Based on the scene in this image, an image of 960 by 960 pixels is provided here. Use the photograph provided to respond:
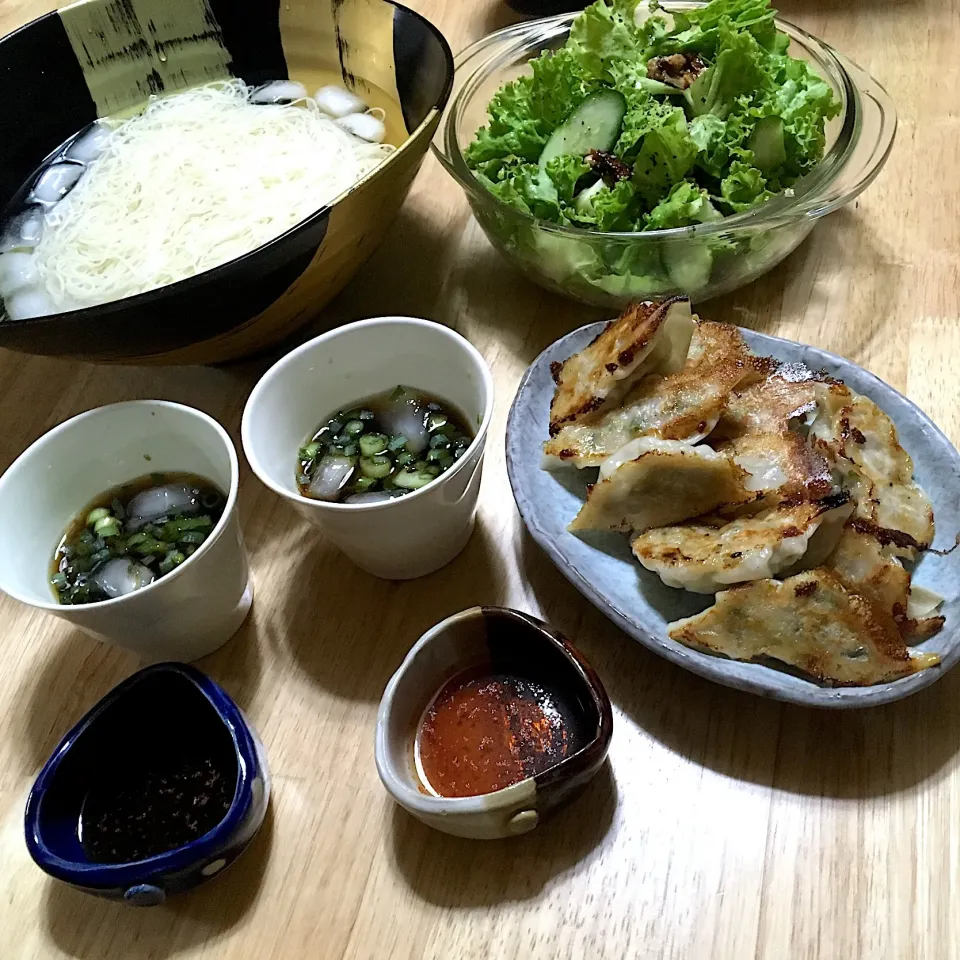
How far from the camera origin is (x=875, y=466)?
1.05 m

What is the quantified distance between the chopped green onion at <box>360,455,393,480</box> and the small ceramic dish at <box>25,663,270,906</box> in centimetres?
34

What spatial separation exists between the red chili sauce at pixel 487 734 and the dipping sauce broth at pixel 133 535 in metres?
0.39

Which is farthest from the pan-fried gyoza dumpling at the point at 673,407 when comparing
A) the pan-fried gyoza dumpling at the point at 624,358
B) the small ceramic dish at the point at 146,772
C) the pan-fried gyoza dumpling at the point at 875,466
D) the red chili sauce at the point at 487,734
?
the small ceramic dish at the point at 146,772

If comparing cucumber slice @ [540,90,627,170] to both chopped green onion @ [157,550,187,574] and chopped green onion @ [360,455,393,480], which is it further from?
chopped green onion @ [157,550,187,574]

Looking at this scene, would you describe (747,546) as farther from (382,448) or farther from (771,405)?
(382,448)

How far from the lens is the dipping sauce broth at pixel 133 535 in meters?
1.05

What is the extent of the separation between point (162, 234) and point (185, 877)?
0.97m

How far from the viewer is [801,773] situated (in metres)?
0.95

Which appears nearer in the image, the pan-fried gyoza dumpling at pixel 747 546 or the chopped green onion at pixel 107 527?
the pan-fried gyoza dumpling at pixel 747 546

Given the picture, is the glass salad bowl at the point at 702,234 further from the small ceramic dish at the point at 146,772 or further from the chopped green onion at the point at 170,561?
the small ceramic dish at the point at 146,772

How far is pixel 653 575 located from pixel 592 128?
79cm

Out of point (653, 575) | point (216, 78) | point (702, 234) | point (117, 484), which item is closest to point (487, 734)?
point (653, 575)

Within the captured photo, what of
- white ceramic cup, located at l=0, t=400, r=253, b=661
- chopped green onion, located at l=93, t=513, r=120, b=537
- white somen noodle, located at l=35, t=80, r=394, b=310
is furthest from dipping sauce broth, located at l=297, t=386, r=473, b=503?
white somen noodle, located at l=35, t=80, r=394, b=310

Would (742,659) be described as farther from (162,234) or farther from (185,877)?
(162,234)
